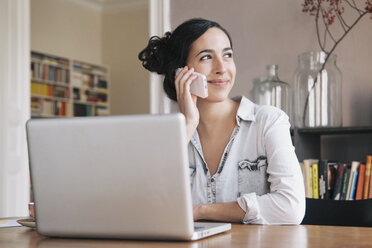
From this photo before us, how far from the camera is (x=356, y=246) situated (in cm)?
105

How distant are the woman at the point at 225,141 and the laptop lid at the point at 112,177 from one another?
21.0 inches

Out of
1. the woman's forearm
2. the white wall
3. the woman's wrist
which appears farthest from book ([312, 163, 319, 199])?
the white wall

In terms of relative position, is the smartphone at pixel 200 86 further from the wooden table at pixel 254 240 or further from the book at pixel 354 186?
the book at pixel 354 186

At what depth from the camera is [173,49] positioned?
2270mm

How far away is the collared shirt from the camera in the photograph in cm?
184

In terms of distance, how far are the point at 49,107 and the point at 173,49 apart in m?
5.44

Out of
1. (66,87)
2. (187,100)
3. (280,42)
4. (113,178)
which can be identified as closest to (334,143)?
(280,42)

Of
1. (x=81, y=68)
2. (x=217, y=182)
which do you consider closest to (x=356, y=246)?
(x=217, y=182)

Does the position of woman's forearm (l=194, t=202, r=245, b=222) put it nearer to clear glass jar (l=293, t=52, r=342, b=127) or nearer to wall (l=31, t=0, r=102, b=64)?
clear glass jar (l=293, t=52, r=342, b=127)

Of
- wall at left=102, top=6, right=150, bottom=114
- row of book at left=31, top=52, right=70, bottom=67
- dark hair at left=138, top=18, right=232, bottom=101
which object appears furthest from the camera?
wall at left=102, top=6, right=150, bottom=114

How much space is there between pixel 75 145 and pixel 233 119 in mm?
1028

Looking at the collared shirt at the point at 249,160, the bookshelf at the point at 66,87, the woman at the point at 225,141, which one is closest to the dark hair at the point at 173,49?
the woman at the point at 225,141

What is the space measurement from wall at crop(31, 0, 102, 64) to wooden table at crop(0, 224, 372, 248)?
6234 millimetres

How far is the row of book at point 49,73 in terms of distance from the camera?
718 cm
